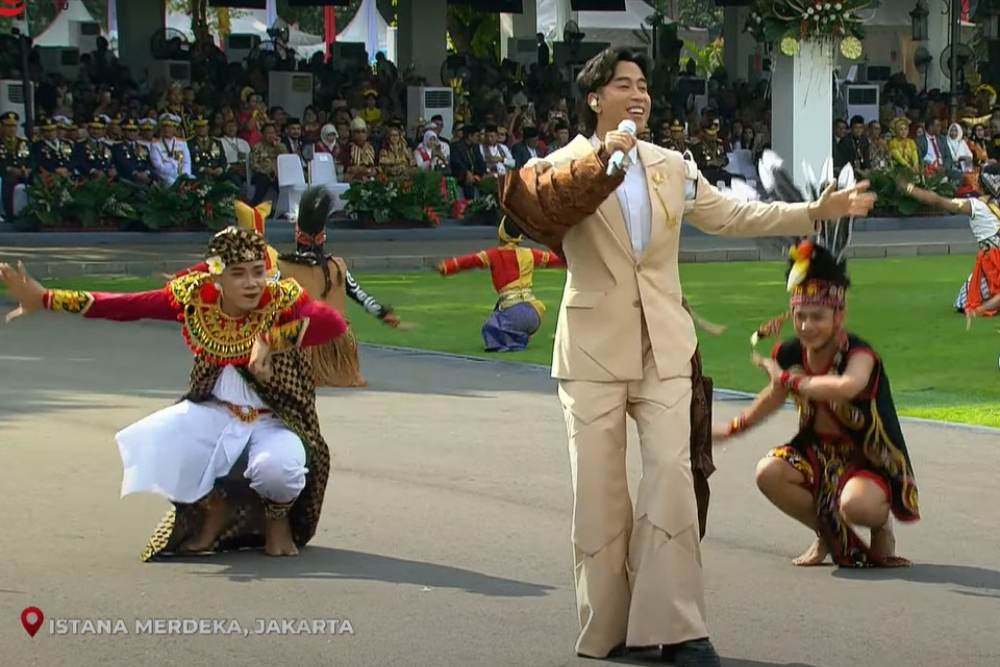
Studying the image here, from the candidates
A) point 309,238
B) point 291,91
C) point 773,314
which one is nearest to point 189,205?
point 291,91

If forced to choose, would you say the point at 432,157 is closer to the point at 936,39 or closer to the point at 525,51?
the point at 525,51

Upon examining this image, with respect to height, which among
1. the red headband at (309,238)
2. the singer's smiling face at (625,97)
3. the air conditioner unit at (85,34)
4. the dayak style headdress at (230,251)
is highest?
the air conditioner unit at (85,34)

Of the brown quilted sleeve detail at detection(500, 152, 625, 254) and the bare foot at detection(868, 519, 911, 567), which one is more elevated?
the brown quilted sleeve detail at detection(500, 152, 625, 254)

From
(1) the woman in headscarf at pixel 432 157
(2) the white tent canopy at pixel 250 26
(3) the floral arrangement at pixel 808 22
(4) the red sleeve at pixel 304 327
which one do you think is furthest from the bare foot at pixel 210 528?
(2) the white tent canopy at pixel 250 26

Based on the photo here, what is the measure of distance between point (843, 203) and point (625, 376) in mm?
961

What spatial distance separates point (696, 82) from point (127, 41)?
10673mm

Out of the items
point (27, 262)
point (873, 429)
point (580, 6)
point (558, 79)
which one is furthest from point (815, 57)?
point (873, 429)

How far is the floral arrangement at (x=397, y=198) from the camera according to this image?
89.8 feet

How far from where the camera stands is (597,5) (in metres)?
46.2

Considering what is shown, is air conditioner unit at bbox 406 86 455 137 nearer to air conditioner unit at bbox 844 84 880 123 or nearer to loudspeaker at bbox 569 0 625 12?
air conditioner unit at bbox 844 84 880 123

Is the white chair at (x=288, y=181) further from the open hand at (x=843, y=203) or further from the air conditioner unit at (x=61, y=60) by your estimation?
the open hand at (x=843, y=203)

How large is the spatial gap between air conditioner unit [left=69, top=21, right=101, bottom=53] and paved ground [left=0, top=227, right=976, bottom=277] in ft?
66.3

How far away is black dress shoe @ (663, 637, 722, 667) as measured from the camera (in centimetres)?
639

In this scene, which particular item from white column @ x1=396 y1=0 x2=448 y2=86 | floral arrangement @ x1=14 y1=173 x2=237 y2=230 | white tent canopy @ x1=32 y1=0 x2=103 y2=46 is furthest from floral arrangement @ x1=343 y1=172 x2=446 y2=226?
white tent canopy @ x1=32 y1=0 x2=103 y2=46
